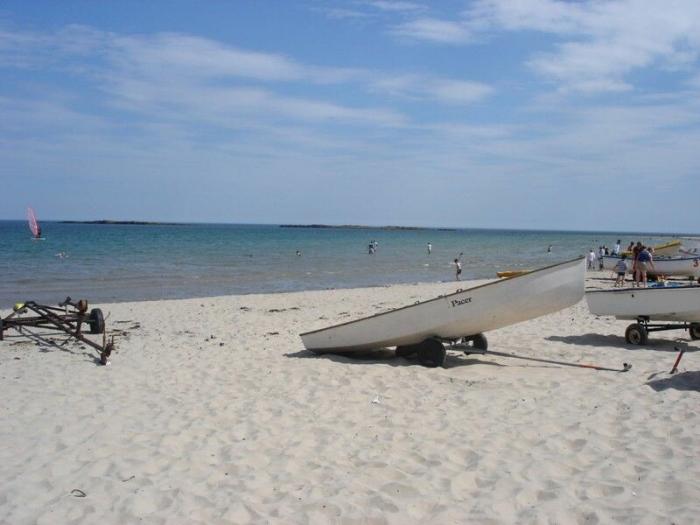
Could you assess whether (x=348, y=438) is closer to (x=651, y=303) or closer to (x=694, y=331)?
(x=651, y=303)

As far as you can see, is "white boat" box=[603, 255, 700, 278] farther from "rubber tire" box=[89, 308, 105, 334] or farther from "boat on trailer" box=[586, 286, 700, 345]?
"rubber tire" box=[89, 308, 105, 334]

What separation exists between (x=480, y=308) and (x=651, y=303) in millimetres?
3434

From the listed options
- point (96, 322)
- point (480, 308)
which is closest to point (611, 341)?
point (480, 308)

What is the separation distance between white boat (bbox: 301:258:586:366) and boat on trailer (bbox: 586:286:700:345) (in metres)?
2.05

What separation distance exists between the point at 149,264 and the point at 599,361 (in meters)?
31.6

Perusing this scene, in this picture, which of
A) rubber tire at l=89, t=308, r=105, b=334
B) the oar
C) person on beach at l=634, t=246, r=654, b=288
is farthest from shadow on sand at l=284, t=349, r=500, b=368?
person on beach at l=634, t=246, r=654, b=288

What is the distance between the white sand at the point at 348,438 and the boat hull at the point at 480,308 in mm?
474

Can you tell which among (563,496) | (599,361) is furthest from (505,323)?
(563,496)

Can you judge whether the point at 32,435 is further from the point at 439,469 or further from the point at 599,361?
the point at 599,361

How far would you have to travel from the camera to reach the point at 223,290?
2391cm

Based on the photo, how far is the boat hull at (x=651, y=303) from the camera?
31.9ft

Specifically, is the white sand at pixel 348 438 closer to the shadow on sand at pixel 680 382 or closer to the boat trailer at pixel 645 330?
the shadow on sand at pixel 680 382

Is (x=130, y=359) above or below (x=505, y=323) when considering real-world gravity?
below

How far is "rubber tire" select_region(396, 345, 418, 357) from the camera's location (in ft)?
30.4
